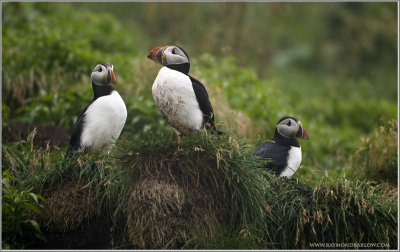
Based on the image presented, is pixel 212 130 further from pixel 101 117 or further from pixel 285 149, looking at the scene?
pixel 101 117

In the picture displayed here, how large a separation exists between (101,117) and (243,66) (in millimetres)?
6497

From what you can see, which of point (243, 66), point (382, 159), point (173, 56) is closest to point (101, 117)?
point (173, 56)

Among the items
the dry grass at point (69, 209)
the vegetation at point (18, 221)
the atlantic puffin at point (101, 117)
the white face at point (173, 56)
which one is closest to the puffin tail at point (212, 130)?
the white face at point (173, 56)

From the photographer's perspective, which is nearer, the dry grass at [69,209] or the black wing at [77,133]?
the dry grass at [69,209]

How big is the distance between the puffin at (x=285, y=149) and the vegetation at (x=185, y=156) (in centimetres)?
11

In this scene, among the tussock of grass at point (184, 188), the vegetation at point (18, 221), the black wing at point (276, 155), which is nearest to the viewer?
the tussock of grass at point (184, 188)

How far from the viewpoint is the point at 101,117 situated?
414cm

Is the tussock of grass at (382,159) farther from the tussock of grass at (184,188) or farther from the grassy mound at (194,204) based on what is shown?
the tussock of grass at (184,188)

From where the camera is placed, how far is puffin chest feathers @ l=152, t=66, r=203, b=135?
12.7 ft

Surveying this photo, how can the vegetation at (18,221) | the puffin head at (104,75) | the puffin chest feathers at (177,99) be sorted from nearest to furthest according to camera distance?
the vegetation at (18,221), the puffin chest feathers at (177,99), the puffin head at (104,75)

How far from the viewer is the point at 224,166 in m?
3.73

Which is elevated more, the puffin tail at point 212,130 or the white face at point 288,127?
the white face at point 288,127

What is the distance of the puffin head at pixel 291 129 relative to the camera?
4195 millimetres

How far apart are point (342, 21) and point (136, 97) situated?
924cm
